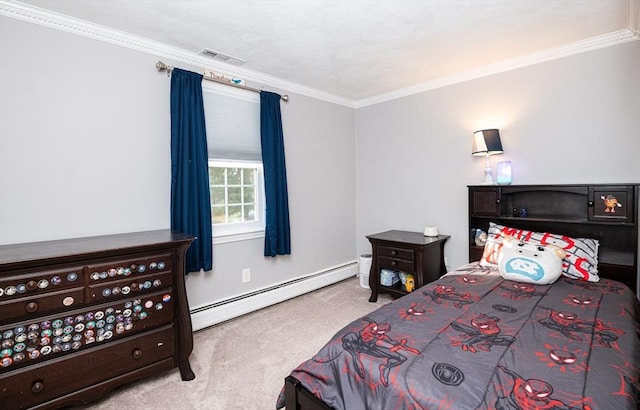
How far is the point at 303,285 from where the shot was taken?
12.2 feet

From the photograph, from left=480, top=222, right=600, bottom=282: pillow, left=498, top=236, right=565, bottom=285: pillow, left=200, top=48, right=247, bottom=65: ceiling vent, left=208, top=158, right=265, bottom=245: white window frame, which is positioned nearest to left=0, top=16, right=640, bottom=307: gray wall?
left=208, top=158, right=265, bottom=245: white window frame

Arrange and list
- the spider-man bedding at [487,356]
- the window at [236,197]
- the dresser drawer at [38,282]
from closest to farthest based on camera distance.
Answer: the spider-man bedding at [487,356] → the dresser drawer at [38,282] → the window at [236,197]

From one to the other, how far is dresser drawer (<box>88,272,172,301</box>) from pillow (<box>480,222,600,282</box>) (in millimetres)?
2496

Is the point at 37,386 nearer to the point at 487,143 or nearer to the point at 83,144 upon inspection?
the point at 83,144

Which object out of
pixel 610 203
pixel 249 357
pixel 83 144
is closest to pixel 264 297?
pixel 249 357

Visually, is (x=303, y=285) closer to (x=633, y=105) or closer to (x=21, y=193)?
(x=21, y=193)

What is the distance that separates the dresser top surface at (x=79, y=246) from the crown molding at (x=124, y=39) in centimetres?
145

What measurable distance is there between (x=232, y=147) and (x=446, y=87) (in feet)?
7.89

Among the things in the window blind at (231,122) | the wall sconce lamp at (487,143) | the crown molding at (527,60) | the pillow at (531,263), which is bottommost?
the pillow at (531,263)

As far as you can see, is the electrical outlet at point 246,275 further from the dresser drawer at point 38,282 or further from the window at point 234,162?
the dresser drawer at point 38,282

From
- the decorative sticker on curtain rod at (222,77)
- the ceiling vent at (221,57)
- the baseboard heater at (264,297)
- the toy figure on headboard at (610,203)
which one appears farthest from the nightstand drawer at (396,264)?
the ceiling vent at (221,57)

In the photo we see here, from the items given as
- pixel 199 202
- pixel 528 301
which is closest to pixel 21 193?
pixel 199 202

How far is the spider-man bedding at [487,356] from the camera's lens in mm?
1106

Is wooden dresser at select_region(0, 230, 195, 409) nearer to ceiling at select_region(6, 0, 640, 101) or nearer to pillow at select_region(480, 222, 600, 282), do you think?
ceiling at select_region(6, 0, 640, 101)
